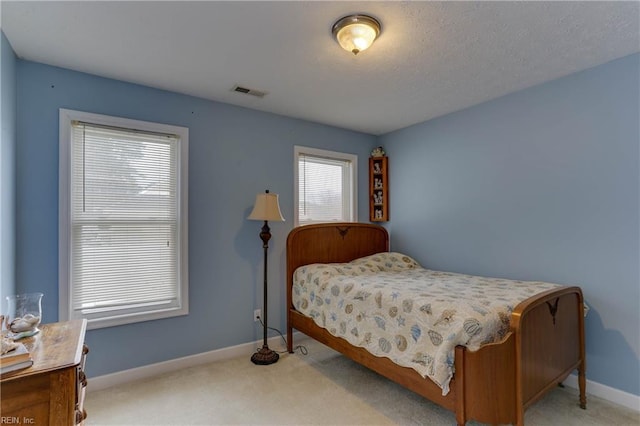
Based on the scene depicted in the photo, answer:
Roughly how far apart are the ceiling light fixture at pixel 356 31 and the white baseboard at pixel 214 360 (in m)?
2.68

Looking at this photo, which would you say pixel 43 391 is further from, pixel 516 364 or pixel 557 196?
pixel 557 196

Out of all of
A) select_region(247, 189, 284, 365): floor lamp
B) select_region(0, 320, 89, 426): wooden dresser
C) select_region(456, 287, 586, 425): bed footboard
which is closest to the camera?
select_region(0, 320, 89, 426): wooden dresser

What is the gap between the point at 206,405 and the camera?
226cm

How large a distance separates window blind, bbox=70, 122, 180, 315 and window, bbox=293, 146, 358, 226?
49.9 inches

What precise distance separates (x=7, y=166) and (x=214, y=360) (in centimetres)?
208

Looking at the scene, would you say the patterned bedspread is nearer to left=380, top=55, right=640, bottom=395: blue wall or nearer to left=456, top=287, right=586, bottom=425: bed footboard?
left=456, top=287, right=586, bottom=425: bed footboard

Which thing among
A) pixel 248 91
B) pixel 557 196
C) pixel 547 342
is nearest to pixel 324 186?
pixel 248 91

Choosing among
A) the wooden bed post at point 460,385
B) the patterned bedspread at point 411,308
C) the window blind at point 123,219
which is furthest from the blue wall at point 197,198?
the wooden bed post at point 460,385

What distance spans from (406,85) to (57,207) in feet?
9.07

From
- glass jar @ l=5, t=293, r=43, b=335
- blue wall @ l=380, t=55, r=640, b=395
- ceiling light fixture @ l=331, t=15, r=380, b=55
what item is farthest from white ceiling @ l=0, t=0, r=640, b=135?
glass jar @ l=5, t=293, r=43, b=335

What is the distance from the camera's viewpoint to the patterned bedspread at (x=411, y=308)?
176 cm

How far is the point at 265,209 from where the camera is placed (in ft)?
9.78

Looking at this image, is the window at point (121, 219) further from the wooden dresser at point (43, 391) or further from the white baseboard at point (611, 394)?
the white baseboard at point (611, 394)

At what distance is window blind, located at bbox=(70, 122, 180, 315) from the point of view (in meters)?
2.47
